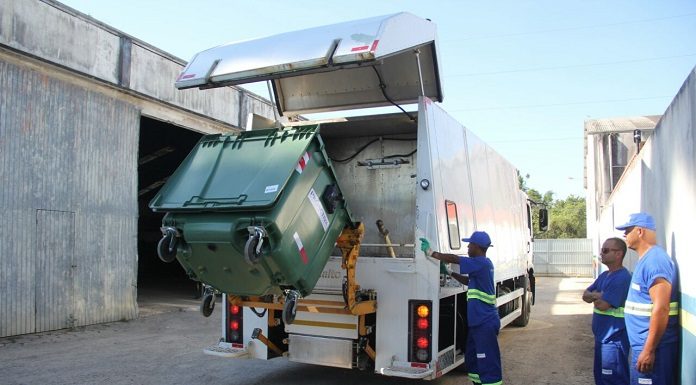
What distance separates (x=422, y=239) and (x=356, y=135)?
196 centimetres

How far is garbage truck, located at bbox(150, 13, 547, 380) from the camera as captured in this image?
171 inches

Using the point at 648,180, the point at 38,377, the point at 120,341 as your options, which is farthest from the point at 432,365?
the point at 120,341

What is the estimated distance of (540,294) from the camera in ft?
59.9

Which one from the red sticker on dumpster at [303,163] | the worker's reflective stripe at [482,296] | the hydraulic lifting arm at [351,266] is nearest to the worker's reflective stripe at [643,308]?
the worker's reflective stripe at [482,296]

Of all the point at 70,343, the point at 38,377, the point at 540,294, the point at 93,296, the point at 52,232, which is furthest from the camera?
the point at 540,294

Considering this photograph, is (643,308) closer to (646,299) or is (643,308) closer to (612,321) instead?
(646,299)

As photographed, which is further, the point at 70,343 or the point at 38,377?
the point at 70,343

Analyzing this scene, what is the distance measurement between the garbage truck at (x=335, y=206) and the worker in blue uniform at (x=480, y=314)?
0.22 meters

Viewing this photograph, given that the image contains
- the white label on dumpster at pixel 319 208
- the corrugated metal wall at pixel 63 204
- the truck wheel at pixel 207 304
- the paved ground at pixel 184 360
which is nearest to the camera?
the white label on dumpster at pixel 319 208

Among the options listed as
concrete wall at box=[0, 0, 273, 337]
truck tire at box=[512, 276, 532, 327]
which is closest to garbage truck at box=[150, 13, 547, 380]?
truck tire at box=[512, 276, 532, 327]

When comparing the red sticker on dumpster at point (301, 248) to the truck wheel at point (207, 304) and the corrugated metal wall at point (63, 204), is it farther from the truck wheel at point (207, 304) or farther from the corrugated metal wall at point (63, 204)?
the corrugated metal wall at point (63, 204)

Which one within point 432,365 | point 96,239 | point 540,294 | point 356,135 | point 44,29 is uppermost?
point 44,29

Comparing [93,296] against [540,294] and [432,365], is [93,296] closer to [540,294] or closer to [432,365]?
[432,365]

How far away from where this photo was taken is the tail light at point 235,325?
579 centimetres
